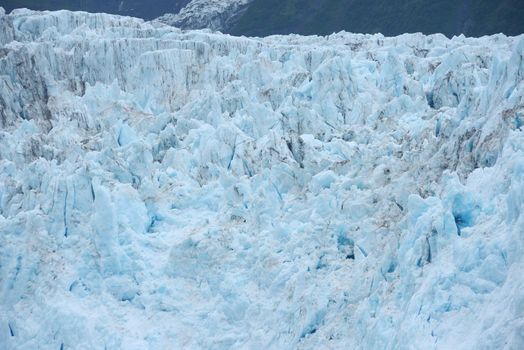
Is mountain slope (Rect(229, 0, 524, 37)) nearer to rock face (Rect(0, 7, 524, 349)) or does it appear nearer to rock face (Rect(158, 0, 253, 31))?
rock face (Rect(158, 0, 253, 31))

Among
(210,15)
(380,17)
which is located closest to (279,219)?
(380,17)

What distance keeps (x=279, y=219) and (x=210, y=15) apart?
54.3 meters

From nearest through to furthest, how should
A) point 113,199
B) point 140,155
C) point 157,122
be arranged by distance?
point 113,199 < point 140,155 < point 157,122

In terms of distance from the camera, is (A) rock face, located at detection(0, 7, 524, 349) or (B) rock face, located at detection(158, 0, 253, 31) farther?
(B) rock face, located at detection(158, 0, 253, 31)

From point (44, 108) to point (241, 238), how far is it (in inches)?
553

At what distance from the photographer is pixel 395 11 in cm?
6362

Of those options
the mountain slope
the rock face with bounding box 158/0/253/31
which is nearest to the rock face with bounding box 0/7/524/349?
the mountain slope

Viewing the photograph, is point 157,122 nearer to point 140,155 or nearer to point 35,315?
point 140,155

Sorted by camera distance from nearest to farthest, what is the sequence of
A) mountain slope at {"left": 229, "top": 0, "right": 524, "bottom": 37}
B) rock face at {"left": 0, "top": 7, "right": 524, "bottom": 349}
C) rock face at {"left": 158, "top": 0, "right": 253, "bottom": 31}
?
rock face at {"left": 0, "top": 7, "right": 524, "bottom": 349}, mountain slope at {"left": 229, "top": 0, "right": 524, "bottom": 37}, rock face at {"left": 158, "top": 0, "right": 253, "bottom": 31}

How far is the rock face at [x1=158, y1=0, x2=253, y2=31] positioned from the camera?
2574 inches

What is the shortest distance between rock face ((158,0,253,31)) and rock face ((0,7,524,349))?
135 ft

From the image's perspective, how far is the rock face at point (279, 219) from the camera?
11.0m

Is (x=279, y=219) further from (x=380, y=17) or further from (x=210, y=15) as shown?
(x=210, y=15)

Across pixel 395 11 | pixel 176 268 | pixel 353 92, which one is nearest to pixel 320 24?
pixel 395 11
